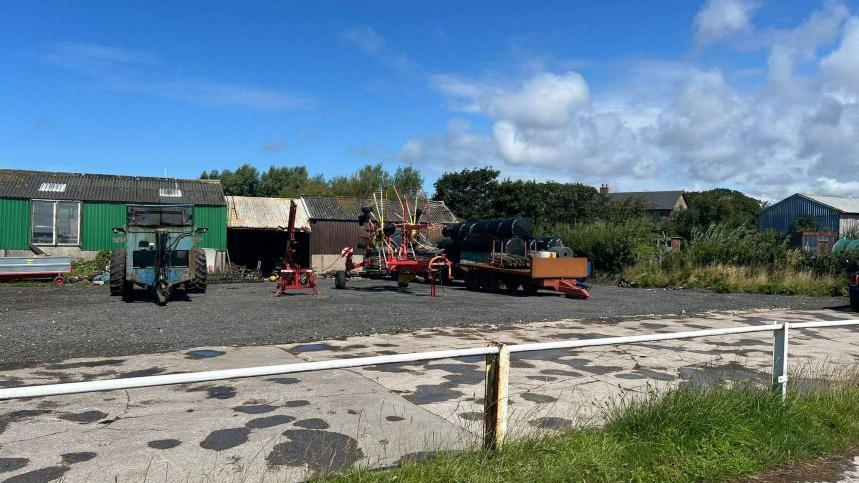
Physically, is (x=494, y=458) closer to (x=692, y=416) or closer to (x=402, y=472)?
(x=402, y=472)

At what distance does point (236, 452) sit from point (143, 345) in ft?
18.3

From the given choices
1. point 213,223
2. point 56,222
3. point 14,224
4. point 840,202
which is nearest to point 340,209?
point 213,223

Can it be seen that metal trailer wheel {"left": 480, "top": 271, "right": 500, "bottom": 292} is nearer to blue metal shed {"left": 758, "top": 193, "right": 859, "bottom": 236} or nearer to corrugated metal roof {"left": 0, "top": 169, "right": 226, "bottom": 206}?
corrugated metal roof {"left": 0, "top": 169, "right": 226, "bottom": 206}

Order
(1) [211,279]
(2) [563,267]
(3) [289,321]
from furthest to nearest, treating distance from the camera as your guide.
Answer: (1) [211,279]
(2) [563,267]
(3) [289,321]

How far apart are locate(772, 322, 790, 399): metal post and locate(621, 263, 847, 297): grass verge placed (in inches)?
719

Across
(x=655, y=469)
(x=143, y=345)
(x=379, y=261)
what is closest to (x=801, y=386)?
(x=655, y=469)

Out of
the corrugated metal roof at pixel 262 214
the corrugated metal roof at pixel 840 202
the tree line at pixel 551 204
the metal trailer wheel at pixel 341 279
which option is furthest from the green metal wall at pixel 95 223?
the corrugated metal roof at pixel 840 202

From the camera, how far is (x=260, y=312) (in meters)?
13.8

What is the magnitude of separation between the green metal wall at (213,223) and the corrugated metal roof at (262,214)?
62.2 inches

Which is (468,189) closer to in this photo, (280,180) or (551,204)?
(551,204)

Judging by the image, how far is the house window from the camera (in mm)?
26797

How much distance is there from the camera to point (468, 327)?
1255 centimetres

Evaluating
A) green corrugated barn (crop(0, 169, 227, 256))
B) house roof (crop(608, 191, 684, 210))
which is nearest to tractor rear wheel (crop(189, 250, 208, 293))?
green corrugated barn (crop(0, 169, 227, 256))

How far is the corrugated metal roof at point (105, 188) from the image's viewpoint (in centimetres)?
2725
